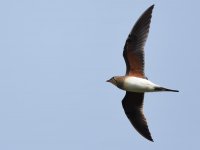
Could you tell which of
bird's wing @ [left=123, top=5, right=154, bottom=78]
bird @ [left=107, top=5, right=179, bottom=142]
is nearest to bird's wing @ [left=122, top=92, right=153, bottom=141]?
bird @ [left=107, top=5, right=179, bottom=142]

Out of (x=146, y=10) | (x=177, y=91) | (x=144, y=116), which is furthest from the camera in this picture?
(x=144, y=116)

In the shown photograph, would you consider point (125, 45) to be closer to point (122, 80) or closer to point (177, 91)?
point (122, 80)

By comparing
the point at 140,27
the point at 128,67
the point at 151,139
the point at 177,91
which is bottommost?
the point at 151,139

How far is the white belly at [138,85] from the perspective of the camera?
11.9 metres

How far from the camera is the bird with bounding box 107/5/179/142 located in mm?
12164

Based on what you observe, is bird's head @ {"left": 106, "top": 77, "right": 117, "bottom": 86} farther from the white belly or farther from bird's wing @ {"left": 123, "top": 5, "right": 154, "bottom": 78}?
bird's wing @ {"left": 123, "top": 5, "right": 154, "bottom": 78}

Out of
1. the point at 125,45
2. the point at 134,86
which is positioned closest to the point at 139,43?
the point at 125,45

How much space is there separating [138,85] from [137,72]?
524mm

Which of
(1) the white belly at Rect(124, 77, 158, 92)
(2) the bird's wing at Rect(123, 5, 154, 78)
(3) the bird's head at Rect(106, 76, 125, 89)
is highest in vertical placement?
(2) the bird's wing at Rect(123, 5, 154, 78)

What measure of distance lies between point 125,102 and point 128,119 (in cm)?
46

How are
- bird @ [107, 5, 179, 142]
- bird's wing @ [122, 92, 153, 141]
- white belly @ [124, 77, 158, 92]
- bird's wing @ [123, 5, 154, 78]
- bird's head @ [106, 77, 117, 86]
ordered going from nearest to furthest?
white belly @ [124, 77, 158, 92]
bird @ [107, 5, 179, 142]
bird's wing @ [123, 5, 154, 78]
bird's head @ [106, 77, 117, 86]
bird's wing @ [122, 92, 153, 141]

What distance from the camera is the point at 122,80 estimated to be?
1249 centimetres

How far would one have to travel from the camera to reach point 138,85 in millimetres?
12109

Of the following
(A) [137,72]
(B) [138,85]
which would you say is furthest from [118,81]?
(B) [138,85]
